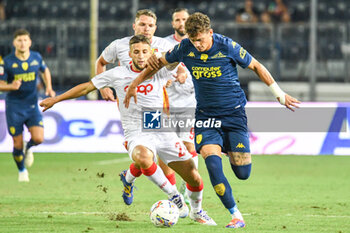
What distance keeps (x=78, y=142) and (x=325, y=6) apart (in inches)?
339

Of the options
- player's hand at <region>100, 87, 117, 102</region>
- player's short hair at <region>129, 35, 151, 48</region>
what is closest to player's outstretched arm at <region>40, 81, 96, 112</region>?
player's hand at <region>100, 87, 117, 102</region>

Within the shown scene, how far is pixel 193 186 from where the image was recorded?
773 centimetres

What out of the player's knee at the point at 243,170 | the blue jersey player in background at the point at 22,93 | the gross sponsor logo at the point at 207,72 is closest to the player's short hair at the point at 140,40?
the gross sponsor logo at the point at 207,72

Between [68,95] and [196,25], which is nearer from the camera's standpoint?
[196,25]

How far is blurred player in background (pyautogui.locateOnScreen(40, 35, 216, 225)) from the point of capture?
766cm

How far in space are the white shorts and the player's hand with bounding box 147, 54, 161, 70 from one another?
78 centimetres

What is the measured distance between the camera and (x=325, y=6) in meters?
20.1

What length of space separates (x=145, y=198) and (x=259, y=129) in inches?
213

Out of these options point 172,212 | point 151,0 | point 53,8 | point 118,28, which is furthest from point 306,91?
point 172,212

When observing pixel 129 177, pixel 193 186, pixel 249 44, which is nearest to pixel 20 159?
pixel 129 177

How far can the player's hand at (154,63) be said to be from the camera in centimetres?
754

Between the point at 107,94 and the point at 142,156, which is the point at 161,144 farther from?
the point at 107,94

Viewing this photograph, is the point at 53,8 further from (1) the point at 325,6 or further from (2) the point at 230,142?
(2) the point at 230,142

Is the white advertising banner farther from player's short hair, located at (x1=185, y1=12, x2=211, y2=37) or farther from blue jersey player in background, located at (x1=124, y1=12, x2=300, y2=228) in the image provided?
player's short hair, located at (x1=185, y1=12, x2=211, y2=37)
